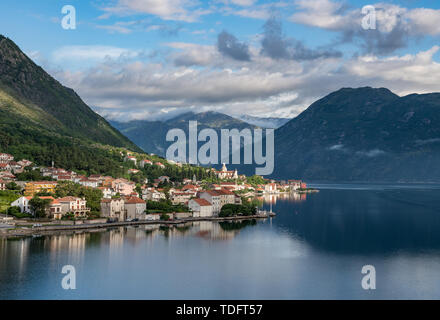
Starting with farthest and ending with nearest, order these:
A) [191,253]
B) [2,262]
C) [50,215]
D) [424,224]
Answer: [424,224]
[50,215]
[191,253]
[2,262]

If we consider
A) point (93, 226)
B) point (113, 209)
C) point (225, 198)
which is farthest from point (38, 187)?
point (225, 198)

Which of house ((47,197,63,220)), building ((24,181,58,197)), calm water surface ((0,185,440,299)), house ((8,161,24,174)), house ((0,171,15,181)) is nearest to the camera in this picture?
calm water surface ((0,185,440,299))

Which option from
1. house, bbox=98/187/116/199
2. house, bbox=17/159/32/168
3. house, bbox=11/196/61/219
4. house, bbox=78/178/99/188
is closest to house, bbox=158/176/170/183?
house, bbox=78/178/99/188

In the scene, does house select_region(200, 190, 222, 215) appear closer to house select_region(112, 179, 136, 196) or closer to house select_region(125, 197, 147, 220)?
house select_region(112, 179, 136, 196)

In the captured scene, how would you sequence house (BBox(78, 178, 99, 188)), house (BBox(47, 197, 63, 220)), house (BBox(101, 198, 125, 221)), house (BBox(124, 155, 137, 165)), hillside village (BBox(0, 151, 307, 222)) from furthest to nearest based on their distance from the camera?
1. house (BBox(124, 155, 137, 165))
2. house (BBox(78, 178, 99, 188))
3. house (BBox(101, 198, 125, 221))
4. hillside village (BBox(0, 151, 307, 222))
5. house (BBox(47, 197, 63, 220))
